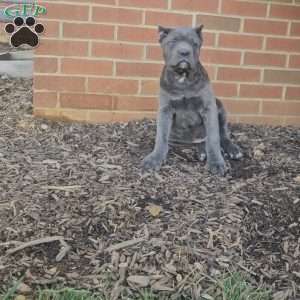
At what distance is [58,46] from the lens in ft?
16.2

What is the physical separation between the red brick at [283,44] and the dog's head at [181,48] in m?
1.40

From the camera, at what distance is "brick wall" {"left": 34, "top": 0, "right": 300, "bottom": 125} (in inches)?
194

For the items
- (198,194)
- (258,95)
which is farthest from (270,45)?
(198,194)

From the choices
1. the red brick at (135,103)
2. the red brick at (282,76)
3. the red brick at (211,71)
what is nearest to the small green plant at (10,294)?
the red brick at (135,103)

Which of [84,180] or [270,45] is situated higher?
[270,45]

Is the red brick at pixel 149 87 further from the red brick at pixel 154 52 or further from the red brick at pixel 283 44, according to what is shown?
the red brick at pixel 283 44

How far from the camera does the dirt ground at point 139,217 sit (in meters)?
3.01

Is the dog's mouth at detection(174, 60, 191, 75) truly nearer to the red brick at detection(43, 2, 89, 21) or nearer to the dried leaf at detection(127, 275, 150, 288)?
the red brick at detection(43, 2, 89, 21)

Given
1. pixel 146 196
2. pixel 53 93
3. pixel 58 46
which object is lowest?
pixel 146 196

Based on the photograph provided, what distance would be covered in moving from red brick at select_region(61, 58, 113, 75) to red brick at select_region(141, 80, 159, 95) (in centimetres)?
32

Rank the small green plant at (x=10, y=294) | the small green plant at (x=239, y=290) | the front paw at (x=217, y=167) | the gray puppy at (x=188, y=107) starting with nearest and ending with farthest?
the small green plant at (x=10, y=294), the small green plant at (x=239, y=290), the gray puppy at (x=188, y=107), the front paw at (x=217, y=167)

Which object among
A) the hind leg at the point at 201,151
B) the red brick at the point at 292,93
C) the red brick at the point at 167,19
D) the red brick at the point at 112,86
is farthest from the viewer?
the red brick at the point at 292,93

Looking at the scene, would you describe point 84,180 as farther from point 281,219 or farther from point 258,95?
point 258,95

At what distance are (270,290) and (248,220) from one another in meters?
0.60
